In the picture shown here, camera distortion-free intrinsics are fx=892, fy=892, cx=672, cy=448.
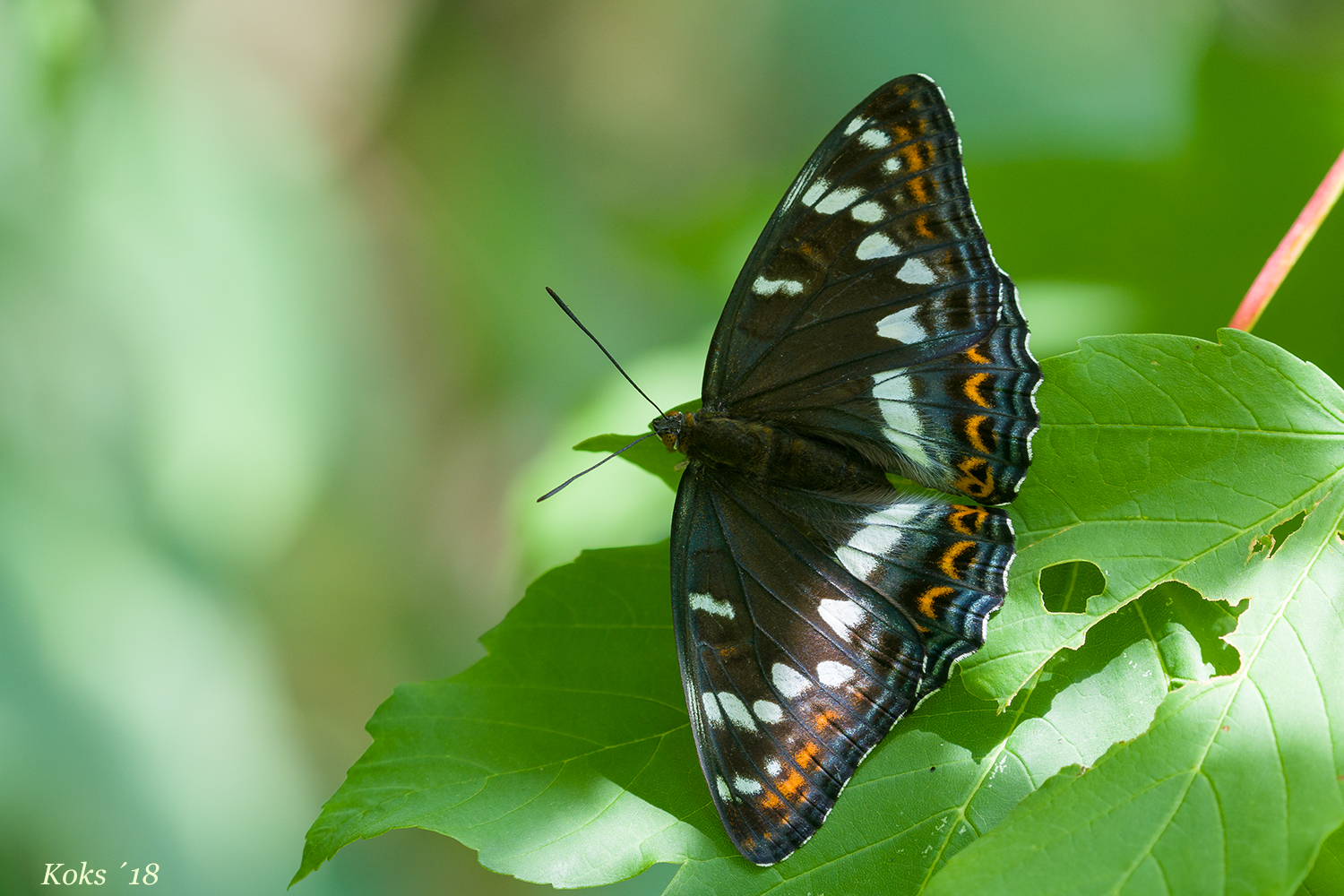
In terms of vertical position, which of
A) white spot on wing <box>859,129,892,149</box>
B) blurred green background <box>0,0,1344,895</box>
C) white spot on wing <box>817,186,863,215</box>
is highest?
blurred green background <box>0,0,1344,895</box>

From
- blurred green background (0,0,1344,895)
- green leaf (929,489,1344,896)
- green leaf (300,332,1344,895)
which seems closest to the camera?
green leaf (929,489,1344,896)

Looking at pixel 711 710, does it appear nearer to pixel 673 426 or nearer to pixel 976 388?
pixel 673 426

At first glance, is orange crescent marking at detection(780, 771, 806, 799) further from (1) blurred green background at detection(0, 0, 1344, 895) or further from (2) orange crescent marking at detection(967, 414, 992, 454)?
(1) blurred green background at detection(0, 0, 1344, 895)

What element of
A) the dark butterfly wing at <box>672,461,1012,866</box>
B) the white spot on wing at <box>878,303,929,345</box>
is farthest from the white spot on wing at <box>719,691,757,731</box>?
the white spot on wing at <box>878,303,929,345</box>

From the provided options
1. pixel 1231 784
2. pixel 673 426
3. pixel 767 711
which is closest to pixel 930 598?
pixel 767 711

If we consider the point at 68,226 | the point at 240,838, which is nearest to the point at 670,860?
the point at 240,838

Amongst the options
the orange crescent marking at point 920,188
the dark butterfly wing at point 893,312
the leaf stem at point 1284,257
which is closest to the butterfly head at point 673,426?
the dark butterfly wing at point 893,312

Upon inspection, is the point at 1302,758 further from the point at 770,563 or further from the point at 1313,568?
the point at 770,563
